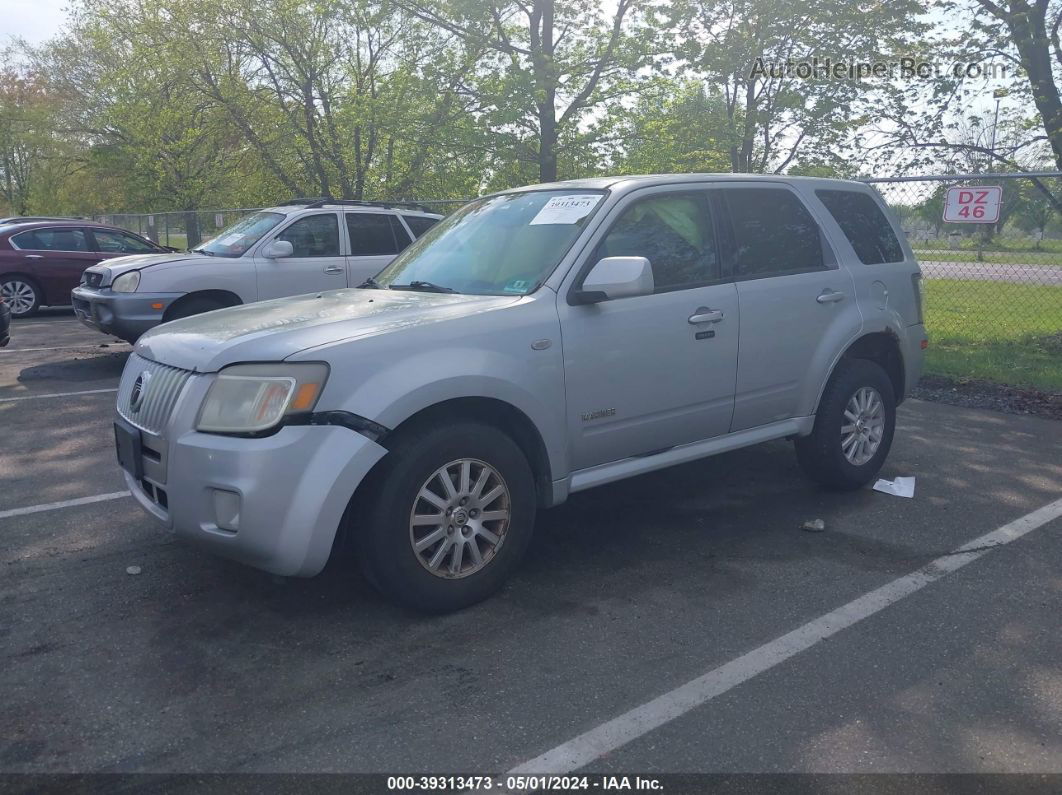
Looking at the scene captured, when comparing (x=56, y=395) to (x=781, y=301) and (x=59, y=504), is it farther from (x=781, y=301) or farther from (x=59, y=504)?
(x=781, y=301)

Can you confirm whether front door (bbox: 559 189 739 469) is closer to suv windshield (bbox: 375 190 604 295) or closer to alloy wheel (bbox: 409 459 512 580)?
suv windshield (bbox: 375 190 604 295)

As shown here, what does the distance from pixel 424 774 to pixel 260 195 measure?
26909mm

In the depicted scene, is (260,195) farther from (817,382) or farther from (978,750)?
(978,750)

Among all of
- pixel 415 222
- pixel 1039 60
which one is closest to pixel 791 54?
pixel 1039 60

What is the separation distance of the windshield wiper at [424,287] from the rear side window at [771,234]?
1.63 m

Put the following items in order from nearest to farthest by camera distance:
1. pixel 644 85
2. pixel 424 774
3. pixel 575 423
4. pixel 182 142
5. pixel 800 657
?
pixel 424 774 → pixel 800 657 → pixel 575 423 → pixel 644 85 → pixel 182 142

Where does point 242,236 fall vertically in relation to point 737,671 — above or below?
above

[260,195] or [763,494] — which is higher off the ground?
[260,195]

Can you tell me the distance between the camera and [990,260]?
31.6ft

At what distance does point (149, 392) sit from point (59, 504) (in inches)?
74.0

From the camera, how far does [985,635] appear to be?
3.79 m

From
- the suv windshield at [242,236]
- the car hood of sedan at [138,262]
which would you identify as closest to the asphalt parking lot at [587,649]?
the car hood of sedan at [138,262]

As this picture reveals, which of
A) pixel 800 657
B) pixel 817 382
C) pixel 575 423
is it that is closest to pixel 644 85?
pixel 817 382

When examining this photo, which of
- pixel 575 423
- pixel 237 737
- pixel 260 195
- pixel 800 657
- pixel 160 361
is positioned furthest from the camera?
pixel 260 195
